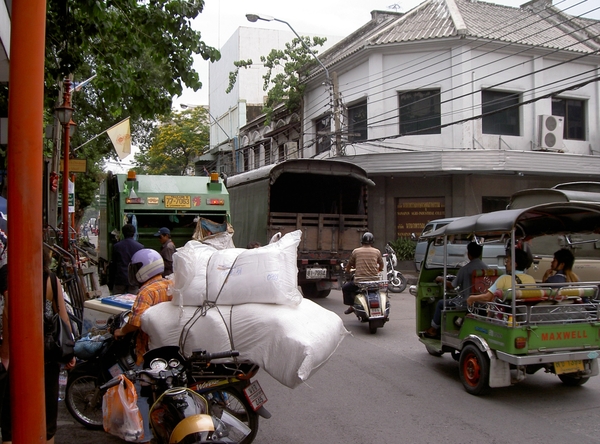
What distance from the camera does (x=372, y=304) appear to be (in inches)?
352

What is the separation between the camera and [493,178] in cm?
2073

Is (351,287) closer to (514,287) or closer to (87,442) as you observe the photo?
(514,287)

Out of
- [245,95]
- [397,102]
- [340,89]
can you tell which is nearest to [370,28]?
[340,89]

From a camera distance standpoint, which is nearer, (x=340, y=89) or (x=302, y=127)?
(x=340, y=89)

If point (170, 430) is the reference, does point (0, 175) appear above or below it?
above

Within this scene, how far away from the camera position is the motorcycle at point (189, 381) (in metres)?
3.93

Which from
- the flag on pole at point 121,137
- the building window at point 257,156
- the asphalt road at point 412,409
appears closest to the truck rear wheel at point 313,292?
the asphalt road at point 412,409

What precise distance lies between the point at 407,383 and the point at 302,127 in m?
20.2

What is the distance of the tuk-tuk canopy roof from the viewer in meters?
5.53

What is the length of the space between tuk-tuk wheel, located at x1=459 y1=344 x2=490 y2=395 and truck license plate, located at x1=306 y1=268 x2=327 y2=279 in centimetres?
609

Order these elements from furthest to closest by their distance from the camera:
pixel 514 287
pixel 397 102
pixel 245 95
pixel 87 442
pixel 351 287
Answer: pixel 245 95 < pixel 397 102 < pixel 351 287 < pixel 514 287 < pixel 87 442

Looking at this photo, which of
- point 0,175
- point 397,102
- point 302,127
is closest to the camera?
point 0,175

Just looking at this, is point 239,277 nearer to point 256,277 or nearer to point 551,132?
point 256,277

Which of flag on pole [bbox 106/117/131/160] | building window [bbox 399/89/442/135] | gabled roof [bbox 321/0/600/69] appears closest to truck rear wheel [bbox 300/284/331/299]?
A: flag on pole [bbox 106/117/131/160]
